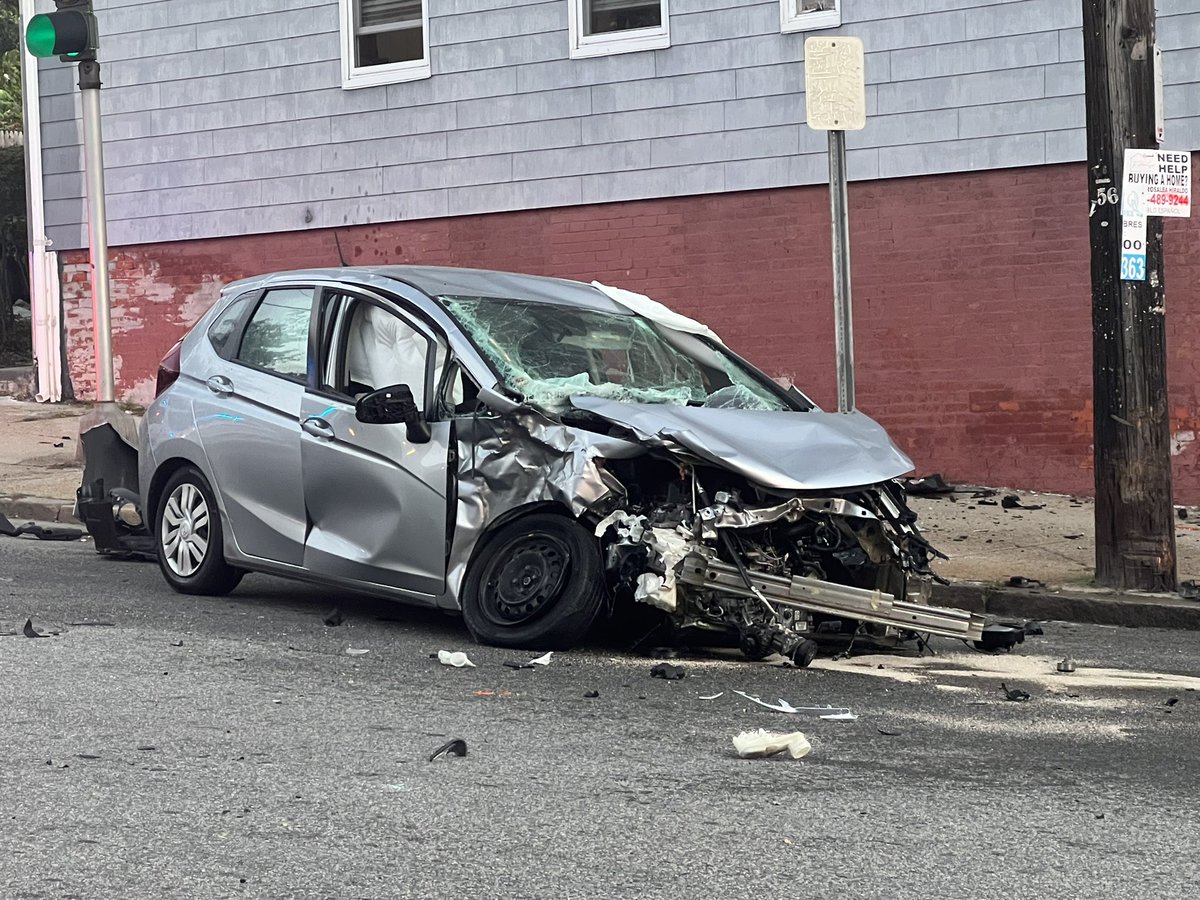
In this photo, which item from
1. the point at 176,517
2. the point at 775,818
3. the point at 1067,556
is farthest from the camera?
the point at 1067,556

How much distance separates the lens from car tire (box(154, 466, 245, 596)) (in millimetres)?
8492

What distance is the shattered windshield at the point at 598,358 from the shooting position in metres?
7.35

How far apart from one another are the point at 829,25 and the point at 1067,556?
5555 mm

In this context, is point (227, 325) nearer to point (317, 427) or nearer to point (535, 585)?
point (317, 427)

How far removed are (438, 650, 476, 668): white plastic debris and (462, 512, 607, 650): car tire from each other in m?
0.26

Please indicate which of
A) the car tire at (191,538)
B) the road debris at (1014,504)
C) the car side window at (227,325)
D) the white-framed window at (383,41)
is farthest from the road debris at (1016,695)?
the white-framed window at (383,41)

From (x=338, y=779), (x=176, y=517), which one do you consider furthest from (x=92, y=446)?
(x=338, y=779)

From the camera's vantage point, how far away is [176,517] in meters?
8.71

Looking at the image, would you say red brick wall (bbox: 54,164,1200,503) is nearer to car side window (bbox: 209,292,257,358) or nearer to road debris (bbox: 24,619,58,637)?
car side window (bbox: 209,292,257,358)

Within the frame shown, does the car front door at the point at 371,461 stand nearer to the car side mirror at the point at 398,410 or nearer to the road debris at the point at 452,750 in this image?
the car side mirror at the point at 398,410

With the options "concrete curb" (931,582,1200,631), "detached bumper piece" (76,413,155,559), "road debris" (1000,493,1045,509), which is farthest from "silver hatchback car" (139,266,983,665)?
"road debris" (1000,493,1045,509)

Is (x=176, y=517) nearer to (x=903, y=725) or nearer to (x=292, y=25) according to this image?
(x=903, y=725)

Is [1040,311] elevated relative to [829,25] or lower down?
lower down

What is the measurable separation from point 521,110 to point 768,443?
879 centimetres
